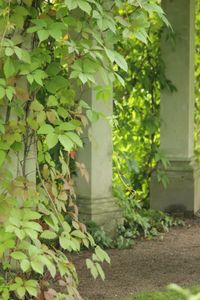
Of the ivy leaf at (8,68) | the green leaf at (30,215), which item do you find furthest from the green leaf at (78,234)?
the ivy leaf at (8,68)

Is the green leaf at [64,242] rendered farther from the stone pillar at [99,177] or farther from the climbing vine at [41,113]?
the stone pillar at [99,177]

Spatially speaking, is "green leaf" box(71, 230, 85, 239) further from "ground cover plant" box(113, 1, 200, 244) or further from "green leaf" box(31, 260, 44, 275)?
"ground cover plant" box(113, 1, 200, 244)

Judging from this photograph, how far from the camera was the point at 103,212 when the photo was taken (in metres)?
6.14

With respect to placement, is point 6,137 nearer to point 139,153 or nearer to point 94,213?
point 94,213

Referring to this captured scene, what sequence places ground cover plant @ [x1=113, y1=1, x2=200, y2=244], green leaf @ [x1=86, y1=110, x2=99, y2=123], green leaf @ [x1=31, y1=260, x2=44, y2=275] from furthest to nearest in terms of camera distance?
1. ground cover plant @ [x1=113, y1=1, x2=200, y2=244]
2. green leaf @ [x1=86, y1=110, x2=99, y2=123]
3. green leaf @ [x1=31, y1=260, x2=44, y2=275]

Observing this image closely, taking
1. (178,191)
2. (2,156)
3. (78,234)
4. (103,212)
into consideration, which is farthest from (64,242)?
(178,191)

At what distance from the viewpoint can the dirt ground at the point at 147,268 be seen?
4664 mm

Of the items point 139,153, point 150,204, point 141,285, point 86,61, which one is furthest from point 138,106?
point 86,61

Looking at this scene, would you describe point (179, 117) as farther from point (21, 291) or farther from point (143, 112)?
point (21, 291)

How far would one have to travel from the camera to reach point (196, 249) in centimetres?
614

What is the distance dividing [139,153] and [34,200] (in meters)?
4.93

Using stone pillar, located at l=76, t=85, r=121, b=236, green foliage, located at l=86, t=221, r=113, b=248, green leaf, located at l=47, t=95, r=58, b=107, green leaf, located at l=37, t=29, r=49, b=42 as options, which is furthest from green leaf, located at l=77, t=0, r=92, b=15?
green foliage, located at l=86, t=221, r=113, b=248

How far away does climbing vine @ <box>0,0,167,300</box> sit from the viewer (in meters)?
3.14

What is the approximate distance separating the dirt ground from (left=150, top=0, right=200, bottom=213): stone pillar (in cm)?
124
